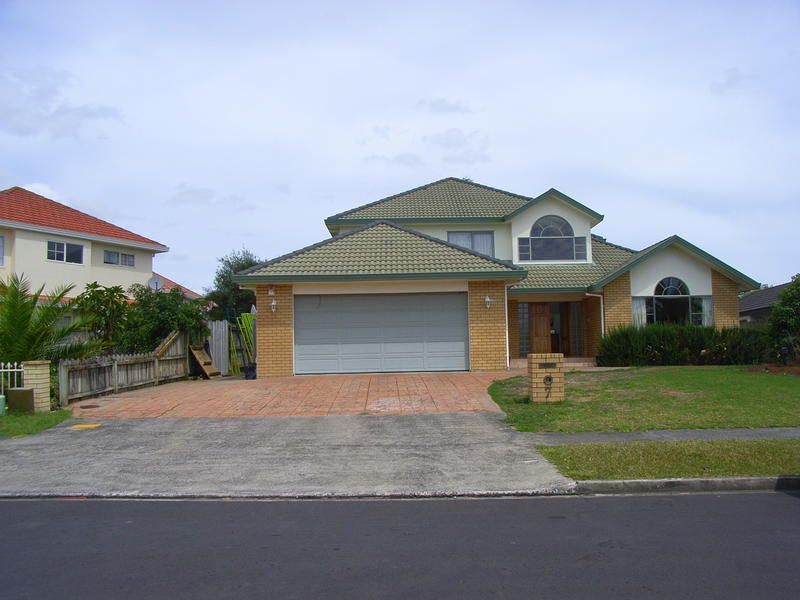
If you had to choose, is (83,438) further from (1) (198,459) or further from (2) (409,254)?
(2) (409,254)

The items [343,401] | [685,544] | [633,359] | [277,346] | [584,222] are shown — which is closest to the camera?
[685,544]

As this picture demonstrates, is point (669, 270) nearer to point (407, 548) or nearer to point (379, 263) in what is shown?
point (379, 263)

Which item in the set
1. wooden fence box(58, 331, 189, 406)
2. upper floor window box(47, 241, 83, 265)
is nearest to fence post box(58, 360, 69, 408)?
wooden fence box(58, 331, 189, 406)

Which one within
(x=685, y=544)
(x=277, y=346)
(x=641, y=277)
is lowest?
(x=685, y=544)

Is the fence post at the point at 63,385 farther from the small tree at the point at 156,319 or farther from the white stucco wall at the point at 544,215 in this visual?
the white stucco wall at the point at 544,215

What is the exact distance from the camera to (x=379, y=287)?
20.0m

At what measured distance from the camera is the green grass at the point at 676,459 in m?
8.53

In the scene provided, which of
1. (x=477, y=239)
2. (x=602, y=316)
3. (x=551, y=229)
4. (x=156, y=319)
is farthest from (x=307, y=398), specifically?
(x=551, y=229)

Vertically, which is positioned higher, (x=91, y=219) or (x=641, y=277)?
(x=91, y=219)

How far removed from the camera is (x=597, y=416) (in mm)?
12430

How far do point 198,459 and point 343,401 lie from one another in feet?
16.2

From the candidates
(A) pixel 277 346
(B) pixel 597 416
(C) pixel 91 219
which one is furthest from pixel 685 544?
(C) pixel 91 219

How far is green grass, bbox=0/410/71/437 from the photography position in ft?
39.9

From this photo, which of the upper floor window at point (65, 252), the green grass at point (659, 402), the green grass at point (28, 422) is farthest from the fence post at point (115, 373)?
the upper floor window at point (65, 252)
